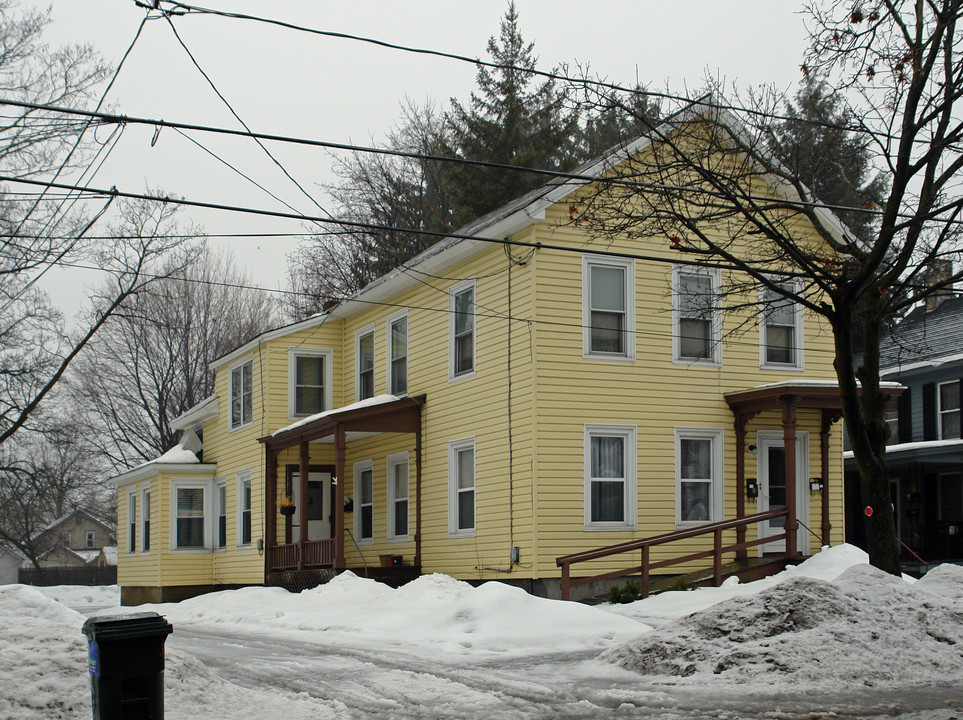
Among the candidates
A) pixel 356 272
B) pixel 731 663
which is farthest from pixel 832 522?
pixel 356 272

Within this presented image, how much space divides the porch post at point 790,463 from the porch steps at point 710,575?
33cm

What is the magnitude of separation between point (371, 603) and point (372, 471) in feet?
21.5

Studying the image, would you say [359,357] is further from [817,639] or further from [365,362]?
[817,639]

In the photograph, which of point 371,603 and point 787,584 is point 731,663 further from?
point 371,603

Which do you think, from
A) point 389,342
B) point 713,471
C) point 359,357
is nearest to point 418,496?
point 389,342

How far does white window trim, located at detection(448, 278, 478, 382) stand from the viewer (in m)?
20.5

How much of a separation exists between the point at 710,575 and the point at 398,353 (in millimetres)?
8416

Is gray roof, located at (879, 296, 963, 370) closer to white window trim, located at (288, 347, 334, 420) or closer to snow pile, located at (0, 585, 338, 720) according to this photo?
white window trim, located at (288, 347, 334, 420)

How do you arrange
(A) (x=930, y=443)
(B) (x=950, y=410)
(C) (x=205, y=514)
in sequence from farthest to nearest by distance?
(C) (x=205, y=514) → (B) (x=950, y=410) → (A) (x=930, y=443)

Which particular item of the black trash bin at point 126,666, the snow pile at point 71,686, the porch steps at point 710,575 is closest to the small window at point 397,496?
the porch steps at point 710,575

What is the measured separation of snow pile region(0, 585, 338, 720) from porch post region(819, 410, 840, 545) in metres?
13.3

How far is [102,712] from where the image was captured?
736cm

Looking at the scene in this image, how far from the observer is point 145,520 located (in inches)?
1232

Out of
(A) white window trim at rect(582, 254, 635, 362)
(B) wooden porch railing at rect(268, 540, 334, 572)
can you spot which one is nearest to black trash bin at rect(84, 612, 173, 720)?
(A) white window trim at rect(582, 254, 635, 362)
